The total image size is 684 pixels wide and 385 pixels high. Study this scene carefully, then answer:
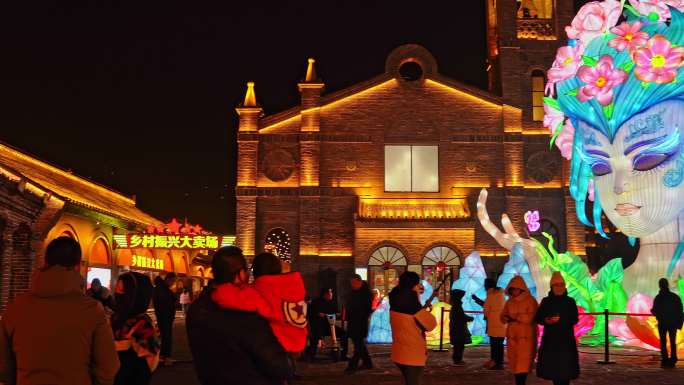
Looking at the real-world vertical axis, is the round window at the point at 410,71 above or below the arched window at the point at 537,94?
above

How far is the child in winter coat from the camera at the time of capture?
3648 mm

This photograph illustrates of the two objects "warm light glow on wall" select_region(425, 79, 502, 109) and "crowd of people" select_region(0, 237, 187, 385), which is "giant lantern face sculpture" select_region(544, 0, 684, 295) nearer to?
"crowd of people" select_region(0, 237, 187, 385)

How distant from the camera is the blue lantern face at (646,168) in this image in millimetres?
15266

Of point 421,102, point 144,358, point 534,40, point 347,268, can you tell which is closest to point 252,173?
point 347,268

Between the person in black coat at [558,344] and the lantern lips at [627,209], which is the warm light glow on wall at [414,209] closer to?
the lantern lips at [627,209]

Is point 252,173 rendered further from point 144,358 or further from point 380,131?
point 144,358

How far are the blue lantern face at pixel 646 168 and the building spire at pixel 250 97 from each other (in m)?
18.1

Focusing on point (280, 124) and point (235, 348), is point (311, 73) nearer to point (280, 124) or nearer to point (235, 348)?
point (280, 124)

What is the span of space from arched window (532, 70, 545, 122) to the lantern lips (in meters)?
16.1

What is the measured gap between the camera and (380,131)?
31.0m

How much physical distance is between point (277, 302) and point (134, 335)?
2135 mm

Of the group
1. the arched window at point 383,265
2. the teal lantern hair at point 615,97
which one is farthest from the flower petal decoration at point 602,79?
the arched window at point 383,265

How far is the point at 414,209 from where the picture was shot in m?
29.9

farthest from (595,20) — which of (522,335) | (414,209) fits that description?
(414,209)
